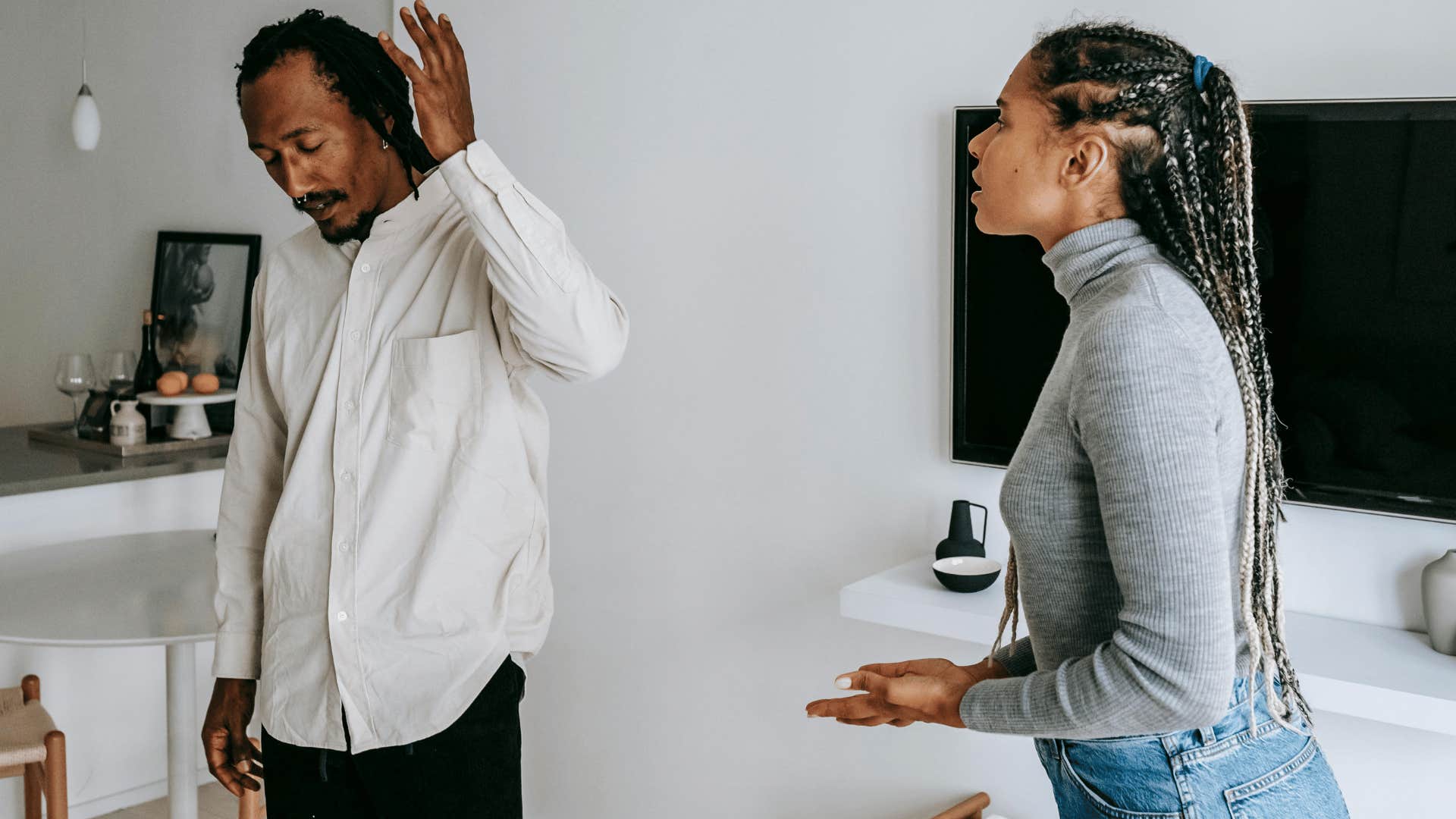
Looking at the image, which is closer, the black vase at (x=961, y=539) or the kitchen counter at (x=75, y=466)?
the black vase at (x=961, y=539)

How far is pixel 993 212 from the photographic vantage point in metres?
1.08

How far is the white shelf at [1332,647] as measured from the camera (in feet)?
5.09

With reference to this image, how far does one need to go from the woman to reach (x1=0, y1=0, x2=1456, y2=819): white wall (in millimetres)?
935

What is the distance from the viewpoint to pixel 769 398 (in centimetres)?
248

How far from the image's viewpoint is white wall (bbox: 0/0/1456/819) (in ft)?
6.12

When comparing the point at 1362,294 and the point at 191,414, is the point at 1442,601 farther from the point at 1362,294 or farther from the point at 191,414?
the point at 191,414

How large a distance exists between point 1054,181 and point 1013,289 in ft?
3.45

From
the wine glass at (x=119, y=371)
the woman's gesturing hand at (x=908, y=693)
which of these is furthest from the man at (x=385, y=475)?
the wine glass at (x=119, y=371)

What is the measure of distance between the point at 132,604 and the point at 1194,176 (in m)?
2.10

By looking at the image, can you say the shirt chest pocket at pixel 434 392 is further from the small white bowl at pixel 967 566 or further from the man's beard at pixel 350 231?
the small white bowl at pixel 967 566

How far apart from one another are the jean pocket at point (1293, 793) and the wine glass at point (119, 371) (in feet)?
10.6

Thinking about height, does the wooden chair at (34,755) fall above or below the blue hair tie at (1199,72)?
below

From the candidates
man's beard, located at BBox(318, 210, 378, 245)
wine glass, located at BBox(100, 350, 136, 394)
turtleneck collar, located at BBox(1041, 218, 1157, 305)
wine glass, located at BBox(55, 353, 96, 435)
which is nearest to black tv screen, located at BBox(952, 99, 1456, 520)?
turtleneck collar, located at BBox(1041, 218, 1157, 305)

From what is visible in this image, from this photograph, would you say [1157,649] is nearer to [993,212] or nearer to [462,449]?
[993,212]
